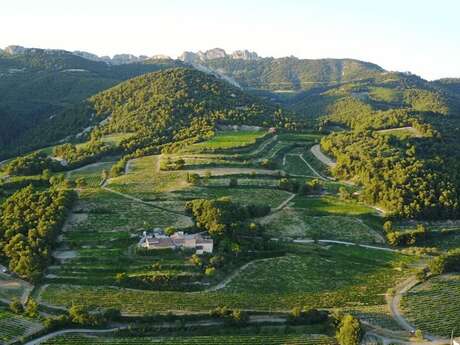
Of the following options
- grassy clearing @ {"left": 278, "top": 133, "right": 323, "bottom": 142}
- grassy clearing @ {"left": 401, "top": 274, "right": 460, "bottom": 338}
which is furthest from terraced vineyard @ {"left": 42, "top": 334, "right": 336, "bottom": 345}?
grassy clearing @ {"left": 278, "top": 133, "right": 323, "bottom": 142}

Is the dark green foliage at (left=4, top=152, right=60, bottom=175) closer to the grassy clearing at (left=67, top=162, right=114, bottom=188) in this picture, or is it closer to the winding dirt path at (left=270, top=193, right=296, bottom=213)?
the grassy clearing at (left=67, top=162, right=114, bottom=188)

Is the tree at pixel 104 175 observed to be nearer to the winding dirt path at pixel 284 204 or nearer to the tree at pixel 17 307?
the winding dirt path at pixel 284 204

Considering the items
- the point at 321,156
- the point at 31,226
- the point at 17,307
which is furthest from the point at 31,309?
the point at 321,156

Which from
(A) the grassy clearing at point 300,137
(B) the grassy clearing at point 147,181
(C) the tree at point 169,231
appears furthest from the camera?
(A) the grassy clearing at point 300,137

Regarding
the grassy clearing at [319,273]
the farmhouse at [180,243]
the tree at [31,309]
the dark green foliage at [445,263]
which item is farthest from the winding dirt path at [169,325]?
the dark green foliage at [445,263]

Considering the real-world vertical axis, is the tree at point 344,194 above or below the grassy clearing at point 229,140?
below

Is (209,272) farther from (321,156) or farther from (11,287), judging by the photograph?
(321,156)

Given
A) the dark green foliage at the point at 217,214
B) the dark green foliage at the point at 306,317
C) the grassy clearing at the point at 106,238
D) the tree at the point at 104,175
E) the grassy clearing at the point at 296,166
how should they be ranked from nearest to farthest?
the dark green foliage at the point at 306,317, the grassy clearing at the point at 106,238, the dark green foliage at the point at 217,214, the tree at the point at 104,175, the grassy clearing at the point at 296,166
